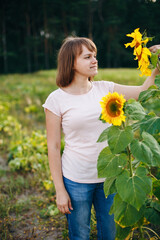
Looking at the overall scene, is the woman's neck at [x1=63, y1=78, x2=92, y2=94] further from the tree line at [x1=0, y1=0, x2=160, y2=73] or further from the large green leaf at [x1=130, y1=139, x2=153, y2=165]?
the tree line at [x1=0, y1=0, x2=160, y2=73]

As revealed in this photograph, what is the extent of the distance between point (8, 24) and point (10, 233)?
31118mm

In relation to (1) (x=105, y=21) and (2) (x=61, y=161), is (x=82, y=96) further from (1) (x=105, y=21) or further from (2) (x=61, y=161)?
(1) (x=105, y=21)

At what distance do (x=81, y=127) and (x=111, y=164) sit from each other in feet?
1.79

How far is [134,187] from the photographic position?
1.11 metres

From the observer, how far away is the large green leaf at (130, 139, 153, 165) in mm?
1062

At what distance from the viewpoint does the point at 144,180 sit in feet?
3.68

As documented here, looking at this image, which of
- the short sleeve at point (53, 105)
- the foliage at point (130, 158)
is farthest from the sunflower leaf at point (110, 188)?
the short sleeve at point (53, 105)

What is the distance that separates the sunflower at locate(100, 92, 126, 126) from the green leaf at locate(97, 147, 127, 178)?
0.66 feet

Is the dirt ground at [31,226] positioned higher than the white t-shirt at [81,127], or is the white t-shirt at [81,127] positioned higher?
the white t-shirt at [81,127]

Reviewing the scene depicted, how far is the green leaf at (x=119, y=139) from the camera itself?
105 centimetres

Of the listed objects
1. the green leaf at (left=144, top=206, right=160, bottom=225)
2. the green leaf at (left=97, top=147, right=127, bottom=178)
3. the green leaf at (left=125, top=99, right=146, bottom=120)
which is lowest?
the green leaf at (left=144, top=206, right=160, bottom=225)

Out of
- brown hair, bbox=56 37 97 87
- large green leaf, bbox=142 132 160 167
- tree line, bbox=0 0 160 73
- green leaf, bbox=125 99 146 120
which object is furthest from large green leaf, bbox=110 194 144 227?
tree line, bbox=0 0 160 73

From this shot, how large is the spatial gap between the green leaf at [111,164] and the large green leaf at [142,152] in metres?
0.09

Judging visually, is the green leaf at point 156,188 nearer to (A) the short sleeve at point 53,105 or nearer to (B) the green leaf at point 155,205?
(B) the green leaf at point 155,205
